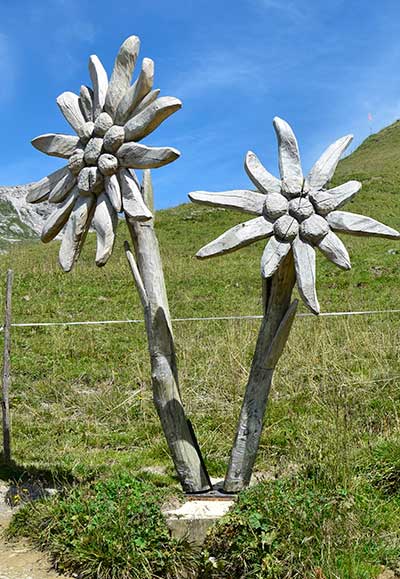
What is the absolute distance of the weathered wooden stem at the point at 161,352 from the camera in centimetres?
477

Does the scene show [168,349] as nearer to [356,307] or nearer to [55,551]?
[55,551]

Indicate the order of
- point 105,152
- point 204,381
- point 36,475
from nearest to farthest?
1. point 105,152
2. point 36,475
3. point 204,381

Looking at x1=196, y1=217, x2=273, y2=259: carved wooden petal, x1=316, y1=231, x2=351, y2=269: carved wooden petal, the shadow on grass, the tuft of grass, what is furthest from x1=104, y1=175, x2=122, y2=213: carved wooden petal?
the tuft of grass

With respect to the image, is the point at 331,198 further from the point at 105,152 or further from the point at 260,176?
the point at 105,152

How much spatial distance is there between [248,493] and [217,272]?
40.5ft

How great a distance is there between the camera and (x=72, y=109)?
4.82 m

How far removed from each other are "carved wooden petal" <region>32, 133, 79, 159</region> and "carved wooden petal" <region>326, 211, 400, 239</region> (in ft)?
6.12

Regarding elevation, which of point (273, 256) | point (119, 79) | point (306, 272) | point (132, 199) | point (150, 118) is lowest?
point (306, 272)

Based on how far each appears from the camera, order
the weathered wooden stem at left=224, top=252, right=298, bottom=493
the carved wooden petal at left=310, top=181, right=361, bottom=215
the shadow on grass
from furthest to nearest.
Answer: the shadow on grass < the weathered wooden stem at left=224, top=252, right=298, bottom=493 < the carved wooden petal at left=310, top=181, right=361, bottom=215

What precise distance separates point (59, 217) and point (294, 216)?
1631mm

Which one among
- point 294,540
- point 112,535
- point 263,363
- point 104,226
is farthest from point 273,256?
point 112,535

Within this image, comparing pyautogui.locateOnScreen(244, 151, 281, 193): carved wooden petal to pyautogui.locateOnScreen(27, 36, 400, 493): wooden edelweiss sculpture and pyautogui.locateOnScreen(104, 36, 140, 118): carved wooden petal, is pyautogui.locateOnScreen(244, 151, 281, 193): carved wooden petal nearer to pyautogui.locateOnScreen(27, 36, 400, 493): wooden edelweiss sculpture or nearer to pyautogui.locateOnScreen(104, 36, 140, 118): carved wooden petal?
pyautogui.locateOnScreen(27, 36, 400, 493): wooden edelweiss sculpture

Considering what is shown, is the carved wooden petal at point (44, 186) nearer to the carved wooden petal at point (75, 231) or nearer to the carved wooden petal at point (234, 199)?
the carved wooden petal at point (75, 231)

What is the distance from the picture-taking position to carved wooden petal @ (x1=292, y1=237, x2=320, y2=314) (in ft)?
13.3
